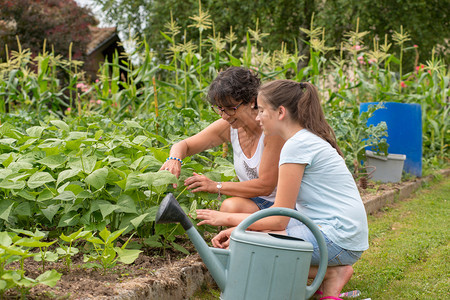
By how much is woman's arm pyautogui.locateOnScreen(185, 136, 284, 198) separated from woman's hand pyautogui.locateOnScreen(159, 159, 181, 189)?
0.08 m

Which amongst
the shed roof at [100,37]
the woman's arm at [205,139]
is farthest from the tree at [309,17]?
the woman's arm at [205,139]

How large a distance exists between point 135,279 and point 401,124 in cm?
354

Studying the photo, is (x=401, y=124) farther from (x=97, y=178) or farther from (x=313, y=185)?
(x=97, y=178)

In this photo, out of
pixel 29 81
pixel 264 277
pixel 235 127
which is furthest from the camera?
pixel 29 81

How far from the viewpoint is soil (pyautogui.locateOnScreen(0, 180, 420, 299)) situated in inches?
58.8

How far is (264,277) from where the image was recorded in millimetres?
1540

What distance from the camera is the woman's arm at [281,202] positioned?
1778mm

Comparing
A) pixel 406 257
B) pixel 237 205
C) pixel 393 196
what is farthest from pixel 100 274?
pixel 393 196

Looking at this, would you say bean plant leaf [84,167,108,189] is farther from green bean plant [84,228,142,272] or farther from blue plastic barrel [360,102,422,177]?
blue plastic barrel [360,102,422,177]

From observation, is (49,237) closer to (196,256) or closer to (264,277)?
(196,256)

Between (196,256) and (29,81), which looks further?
(29,81)

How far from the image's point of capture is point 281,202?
5.82 feet

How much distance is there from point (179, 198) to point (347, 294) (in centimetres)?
83

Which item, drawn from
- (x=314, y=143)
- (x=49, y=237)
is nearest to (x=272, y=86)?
(x=314, y=143)
